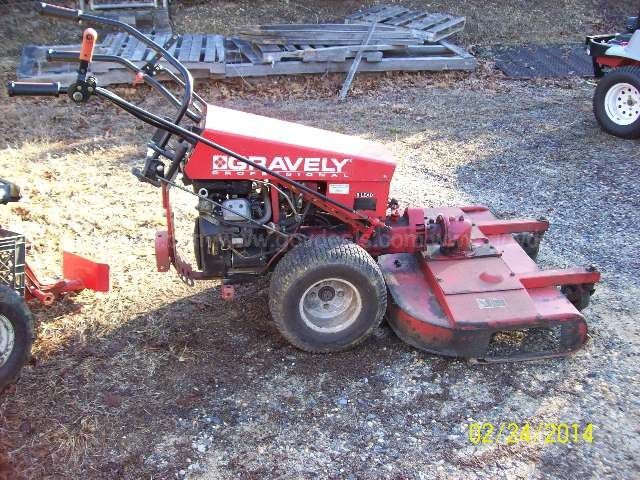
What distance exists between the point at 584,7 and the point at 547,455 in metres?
10.4

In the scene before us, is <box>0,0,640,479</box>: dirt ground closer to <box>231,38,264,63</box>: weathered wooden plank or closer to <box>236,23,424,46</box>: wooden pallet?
<box>231,38,264,63</box>: weathered wooden plank

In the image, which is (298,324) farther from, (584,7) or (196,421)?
(584,7)

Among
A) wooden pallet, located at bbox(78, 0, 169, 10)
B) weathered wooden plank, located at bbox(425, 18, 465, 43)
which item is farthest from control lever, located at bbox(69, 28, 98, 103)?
wooden pallet, located at bbox(78, 0, 169, 10)

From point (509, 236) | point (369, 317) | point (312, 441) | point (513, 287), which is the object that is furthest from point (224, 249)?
point (509, 236)

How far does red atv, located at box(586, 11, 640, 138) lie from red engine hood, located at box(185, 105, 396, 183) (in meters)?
4.19

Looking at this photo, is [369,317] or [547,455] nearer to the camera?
[547,455]

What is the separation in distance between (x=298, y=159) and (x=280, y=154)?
0.33 ft

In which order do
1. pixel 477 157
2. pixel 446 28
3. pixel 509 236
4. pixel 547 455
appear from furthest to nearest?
pixel 446 28
pixel 477 157
pixel 509 236
pixel 547 455

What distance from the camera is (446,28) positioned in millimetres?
9289

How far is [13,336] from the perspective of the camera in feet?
10.9

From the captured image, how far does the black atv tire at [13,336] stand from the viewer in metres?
3.26

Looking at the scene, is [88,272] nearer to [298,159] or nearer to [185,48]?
[298,159]

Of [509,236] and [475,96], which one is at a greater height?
[475,96]
